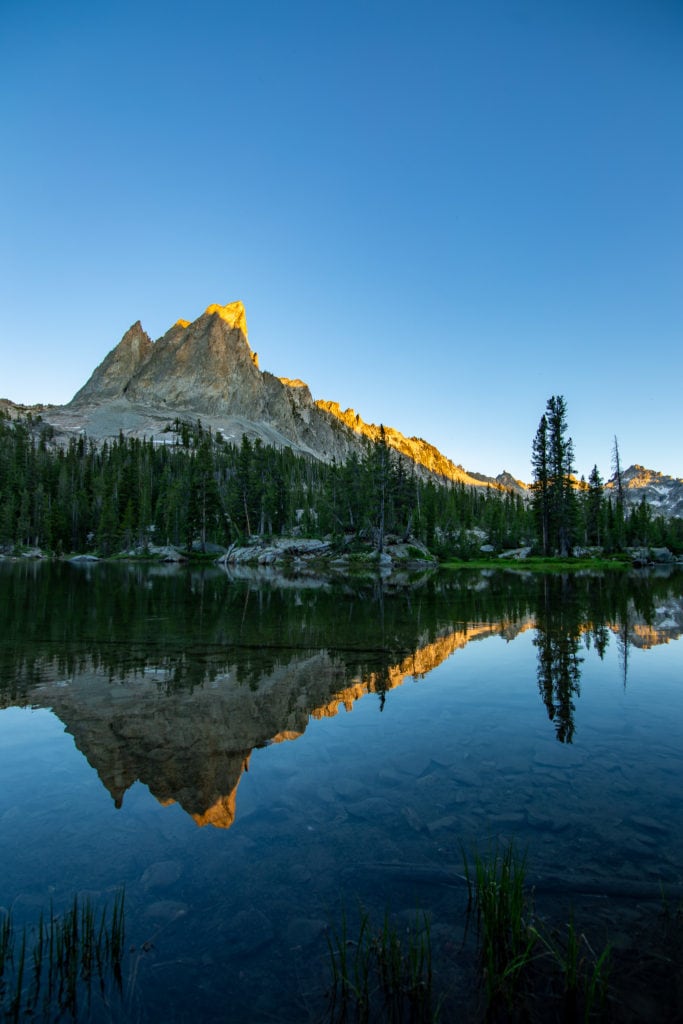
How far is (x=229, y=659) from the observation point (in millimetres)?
15516

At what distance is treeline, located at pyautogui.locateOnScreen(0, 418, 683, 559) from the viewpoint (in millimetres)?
85688

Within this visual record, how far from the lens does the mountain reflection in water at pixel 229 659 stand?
29.2 feet

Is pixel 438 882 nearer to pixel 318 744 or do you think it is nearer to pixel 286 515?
pixel 318 744

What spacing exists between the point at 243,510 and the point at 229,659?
79880 mm

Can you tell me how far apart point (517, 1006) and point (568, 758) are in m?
5.07

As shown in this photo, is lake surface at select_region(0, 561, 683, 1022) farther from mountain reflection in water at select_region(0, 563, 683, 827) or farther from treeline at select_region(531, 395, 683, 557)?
treeline at select_region(531, 395, 683, 557)

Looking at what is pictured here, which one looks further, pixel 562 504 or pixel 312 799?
pixel 562 504

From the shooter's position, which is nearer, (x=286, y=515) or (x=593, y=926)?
(x=593, y=926)

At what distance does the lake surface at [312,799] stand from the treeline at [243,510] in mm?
63251

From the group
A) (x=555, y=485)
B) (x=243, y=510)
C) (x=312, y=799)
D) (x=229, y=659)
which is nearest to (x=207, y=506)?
(x=243, y=510)

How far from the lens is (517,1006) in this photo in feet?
13.2

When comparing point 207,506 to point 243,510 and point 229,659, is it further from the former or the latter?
point 229,659

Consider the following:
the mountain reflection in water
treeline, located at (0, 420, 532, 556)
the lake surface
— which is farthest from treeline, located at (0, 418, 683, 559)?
the lake surface

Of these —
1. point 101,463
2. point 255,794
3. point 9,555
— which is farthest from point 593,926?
point 101,463
